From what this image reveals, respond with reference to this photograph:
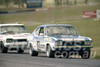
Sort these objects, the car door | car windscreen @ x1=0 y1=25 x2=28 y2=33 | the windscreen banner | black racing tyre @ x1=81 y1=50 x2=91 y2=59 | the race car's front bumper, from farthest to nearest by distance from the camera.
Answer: the windscreen banner → car windscreen @ x1=0 y1=25 x2=28 y2=33 → the race car's front bumper → the car door → black racing tyre @ x1=81 y1=50 x2=91 y2=59

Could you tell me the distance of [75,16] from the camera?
88.7 m

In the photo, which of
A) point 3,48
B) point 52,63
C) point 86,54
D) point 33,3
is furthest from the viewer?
point 33,3

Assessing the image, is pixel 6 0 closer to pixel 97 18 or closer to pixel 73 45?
pixel 97 18

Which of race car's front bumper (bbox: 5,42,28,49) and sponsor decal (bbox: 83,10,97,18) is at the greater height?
race car's front bumper (bbox: 5,42,28,49)

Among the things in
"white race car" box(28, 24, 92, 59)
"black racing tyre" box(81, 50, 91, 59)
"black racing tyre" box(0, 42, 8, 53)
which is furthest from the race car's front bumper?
"black racing tyre" box(81, 50, 91, 59)

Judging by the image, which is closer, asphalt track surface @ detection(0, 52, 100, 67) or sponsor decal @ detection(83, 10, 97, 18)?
asphalt track surface @ detection(0, 52, 100, 67)

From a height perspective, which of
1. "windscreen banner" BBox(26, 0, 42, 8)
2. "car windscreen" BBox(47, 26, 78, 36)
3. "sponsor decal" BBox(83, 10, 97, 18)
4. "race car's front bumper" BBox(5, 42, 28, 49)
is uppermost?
"car windscreen" BBox(47, 26, 78, 36)

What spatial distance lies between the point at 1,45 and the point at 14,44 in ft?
2.66

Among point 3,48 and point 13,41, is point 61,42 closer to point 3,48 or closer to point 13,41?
point 13,41

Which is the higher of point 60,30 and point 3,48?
point 60,30

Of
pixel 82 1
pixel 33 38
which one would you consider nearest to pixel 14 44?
pixel 33 38

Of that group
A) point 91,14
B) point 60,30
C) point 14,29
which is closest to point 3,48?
point 14,29

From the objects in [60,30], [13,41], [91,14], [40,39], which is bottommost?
[91,14]

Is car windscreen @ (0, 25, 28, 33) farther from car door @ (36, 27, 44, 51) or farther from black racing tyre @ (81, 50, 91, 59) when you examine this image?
black racing tyre @ (81, 50, 91, 59)
